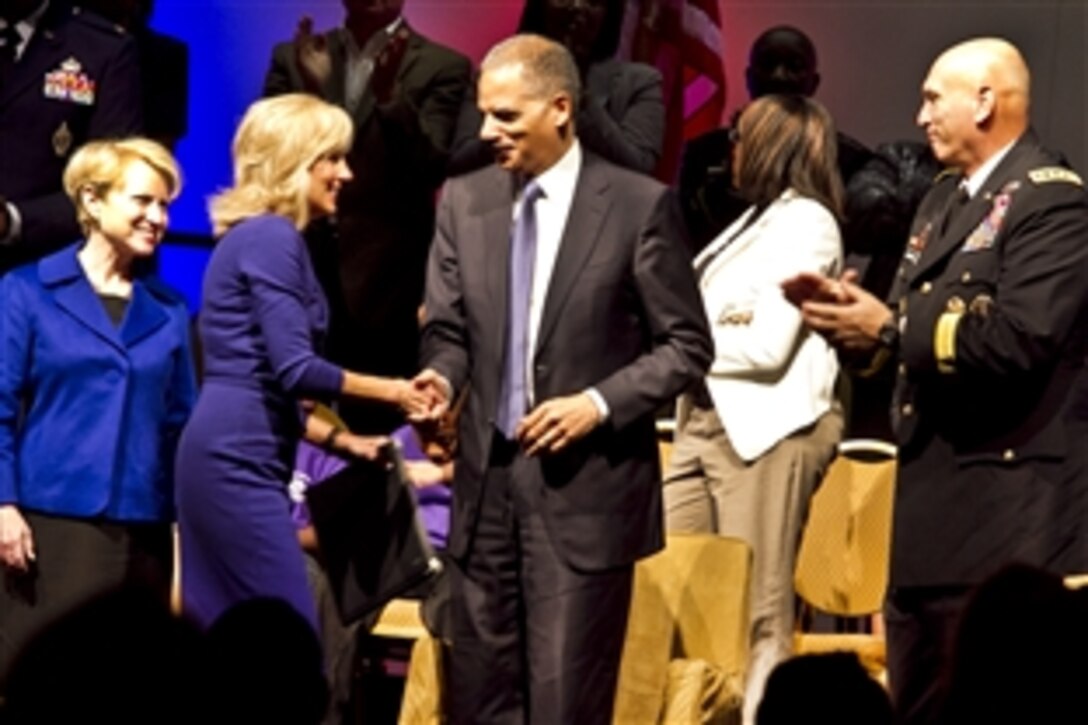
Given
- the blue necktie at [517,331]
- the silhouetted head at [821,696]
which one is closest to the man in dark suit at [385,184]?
the blue necktie at [517,331]

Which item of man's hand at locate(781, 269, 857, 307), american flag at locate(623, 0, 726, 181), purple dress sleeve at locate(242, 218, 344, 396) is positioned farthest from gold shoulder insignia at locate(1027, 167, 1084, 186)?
american flag at locate(623, 0, 726, 181)

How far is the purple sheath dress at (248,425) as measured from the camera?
4.91m

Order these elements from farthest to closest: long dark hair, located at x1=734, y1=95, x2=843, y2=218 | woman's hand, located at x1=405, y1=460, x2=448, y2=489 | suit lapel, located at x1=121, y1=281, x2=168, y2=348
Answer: woman's hand, located at x1=405, y1=460, x2=448, y2=489
long dark hair, located at x1=734, y1=95, x2=843, y2=218
suit lapel, located at x1=121, y1=281, x2=168, y2=348

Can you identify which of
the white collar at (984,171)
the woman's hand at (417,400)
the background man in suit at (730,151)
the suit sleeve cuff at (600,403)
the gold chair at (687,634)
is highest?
the white collar at (984,171)

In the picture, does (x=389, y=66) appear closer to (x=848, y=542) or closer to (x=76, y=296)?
(x=76, y=296)

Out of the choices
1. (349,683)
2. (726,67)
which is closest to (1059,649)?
(349,683)

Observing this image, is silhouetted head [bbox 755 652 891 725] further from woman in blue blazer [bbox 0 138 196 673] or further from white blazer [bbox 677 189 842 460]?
white blazer [bbox 677 189 842 460]

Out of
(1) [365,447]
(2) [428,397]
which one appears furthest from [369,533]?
(2) [428,397]

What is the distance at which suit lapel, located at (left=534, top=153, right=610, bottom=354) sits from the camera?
4691mm

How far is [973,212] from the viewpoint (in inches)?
180

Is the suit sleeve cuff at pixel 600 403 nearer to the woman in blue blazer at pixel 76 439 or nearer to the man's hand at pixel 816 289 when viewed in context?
the man's hand at pixel 816 289

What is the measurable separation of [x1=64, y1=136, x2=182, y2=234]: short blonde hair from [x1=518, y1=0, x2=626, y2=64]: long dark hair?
1553mm

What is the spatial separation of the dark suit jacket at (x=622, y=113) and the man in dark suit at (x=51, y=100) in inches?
37.2

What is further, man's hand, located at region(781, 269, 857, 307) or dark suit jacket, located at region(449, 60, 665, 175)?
dark suit jacket, located at region(449, 60, 665, 175)
